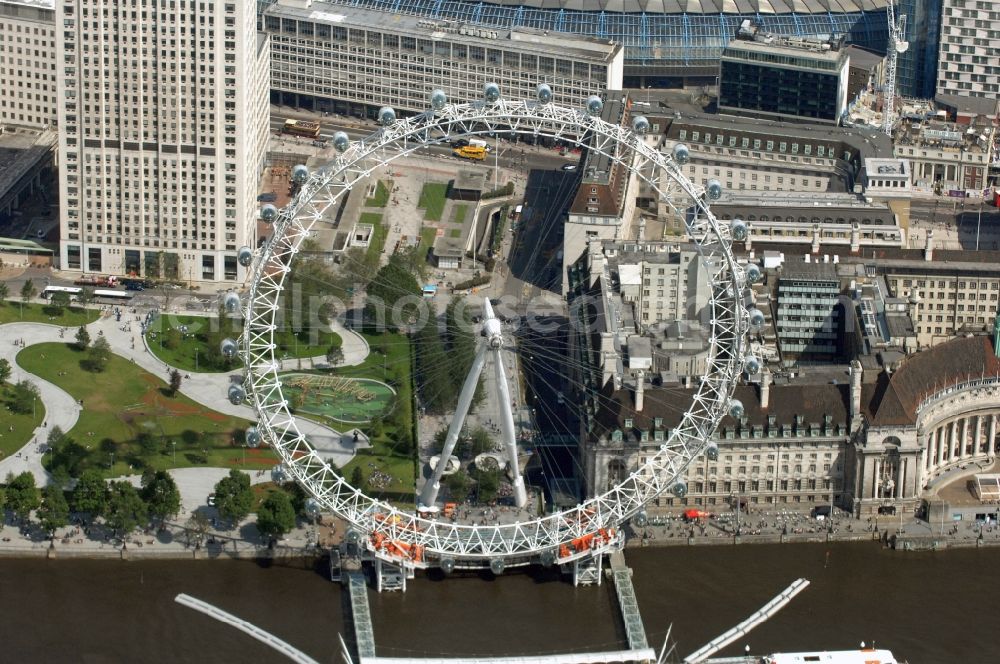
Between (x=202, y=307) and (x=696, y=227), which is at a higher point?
(x=696, y=227)

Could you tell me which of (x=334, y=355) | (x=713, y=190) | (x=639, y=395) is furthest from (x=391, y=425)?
(x=713, y=190)

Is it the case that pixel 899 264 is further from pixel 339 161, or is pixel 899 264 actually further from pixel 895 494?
pixel 339 161

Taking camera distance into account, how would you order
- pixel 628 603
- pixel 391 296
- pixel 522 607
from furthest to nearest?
1. pixel 391 296
2. pixel 522 607
3. pixel 628 603

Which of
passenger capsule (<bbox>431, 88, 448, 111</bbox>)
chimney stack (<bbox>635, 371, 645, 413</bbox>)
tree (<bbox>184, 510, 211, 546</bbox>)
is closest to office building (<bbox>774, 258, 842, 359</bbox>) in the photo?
chimney stack (<bbox>635, 371, 645, 413</bbox>)

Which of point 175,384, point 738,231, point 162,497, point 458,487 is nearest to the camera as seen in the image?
point 738,231

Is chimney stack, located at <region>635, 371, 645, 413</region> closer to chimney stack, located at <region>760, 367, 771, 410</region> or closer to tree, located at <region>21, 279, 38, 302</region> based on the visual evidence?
chimney stack, located at <region>760, 367, 771, 410</region>

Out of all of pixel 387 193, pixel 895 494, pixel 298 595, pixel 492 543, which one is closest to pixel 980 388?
pixel 895 494

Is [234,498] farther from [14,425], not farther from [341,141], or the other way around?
[341,141]
